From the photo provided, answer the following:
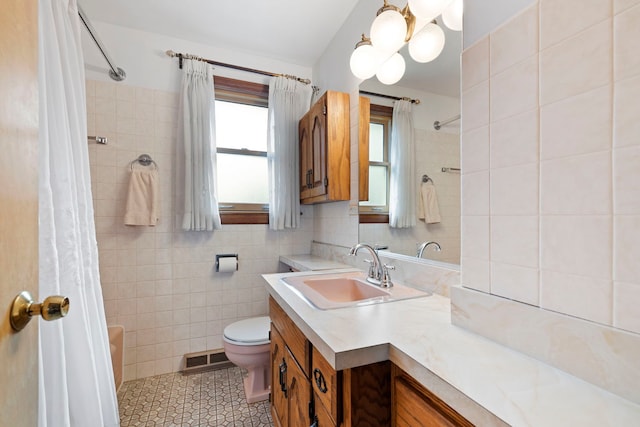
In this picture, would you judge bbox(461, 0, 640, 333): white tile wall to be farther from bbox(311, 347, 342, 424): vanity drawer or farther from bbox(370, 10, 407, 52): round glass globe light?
bbox(370, 10, 407, 52): round glass globe light

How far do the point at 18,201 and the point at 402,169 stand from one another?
1.28 meters

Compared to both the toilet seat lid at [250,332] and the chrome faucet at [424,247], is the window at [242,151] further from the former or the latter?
the chrome faucet at [424,247]

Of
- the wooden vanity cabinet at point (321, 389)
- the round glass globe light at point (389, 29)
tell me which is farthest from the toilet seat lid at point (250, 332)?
the round glass globe light at point (389, 29)

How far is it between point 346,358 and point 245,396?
5.01 feet

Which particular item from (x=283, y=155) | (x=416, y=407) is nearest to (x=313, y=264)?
(x=283, y=155)

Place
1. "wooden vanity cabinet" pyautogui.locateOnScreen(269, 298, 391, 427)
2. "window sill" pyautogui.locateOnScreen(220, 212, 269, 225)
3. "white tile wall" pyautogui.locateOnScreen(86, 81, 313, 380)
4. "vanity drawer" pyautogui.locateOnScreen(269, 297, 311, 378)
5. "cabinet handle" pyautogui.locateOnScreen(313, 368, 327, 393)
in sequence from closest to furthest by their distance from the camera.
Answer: "wooden vanity cabinet" pyautogui.locateOnScreen(269, 298, 391, 427)
"cabinet handle" pyautogui.locateOnScreen(313, 368, 327, 393)
"vanity drawer" pyautogui.locateOnScreen(269, 297, 311, 378)
"white tile wall" pyautogui.locateOnScreen(86, 81, 313, 380)
"window sill" pyautogui.locateOnScreen(220, 212, 269, 225)

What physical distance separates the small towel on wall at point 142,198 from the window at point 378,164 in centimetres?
148

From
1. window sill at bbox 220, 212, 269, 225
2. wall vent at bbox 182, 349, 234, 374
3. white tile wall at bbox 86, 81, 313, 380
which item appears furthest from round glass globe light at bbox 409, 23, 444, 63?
wall vent at bbox 182, 349, 234, 374

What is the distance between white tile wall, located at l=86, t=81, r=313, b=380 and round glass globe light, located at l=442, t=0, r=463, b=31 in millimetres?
1838

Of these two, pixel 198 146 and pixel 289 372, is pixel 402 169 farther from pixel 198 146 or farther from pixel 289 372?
pixel 198 146

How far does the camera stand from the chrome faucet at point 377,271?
1.23 m

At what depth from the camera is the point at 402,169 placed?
1313 mm

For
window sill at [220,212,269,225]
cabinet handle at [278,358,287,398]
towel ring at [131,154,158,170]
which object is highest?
towel ring at [131,154,158,170]

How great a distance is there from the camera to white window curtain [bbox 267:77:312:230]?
2205 millimetres
